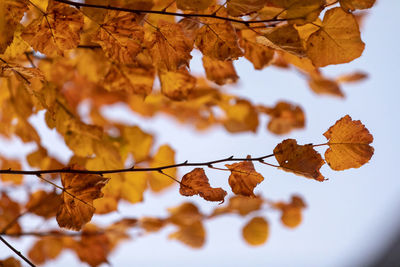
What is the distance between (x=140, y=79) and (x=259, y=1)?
0.89 ft

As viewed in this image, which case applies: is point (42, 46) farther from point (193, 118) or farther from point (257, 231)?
point (193, 118)

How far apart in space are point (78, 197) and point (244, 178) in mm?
215

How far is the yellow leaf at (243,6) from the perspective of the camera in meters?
0.46

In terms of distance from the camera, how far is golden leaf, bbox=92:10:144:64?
478mm

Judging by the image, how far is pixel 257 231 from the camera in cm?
118

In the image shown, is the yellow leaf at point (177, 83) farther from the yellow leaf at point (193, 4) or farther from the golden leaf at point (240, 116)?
the golden leaf at point (240, 116)

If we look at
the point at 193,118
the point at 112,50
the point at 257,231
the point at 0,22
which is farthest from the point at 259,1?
the point at 193,118

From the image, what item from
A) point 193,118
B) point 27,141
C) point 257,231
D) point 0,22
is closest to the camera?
point 0,22

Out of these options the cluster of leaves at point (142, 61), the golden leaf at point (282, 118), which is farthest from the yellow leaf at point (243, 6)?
the golden leaf at point (282, 118)

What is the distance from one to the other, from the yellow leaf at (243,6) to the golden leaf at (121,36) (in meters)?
0.12

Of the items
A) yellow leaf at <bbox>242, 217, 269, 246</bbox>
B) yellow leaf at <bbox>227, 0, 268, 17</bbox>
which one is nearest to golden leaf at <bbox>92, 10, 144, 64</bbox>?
yellow leaf at <bbox>227, 0, 268, 17</bbox>

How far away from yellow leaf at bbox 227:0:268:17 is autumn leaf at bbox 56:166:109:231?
267 millimetres

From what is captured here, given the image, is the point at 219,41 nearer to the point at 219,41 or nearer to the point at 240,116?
the point at 219,41

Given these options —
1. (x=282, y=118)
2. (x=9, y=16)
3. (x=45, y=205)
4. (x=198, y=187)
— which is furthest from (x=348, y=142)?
(x=45, y=205)
